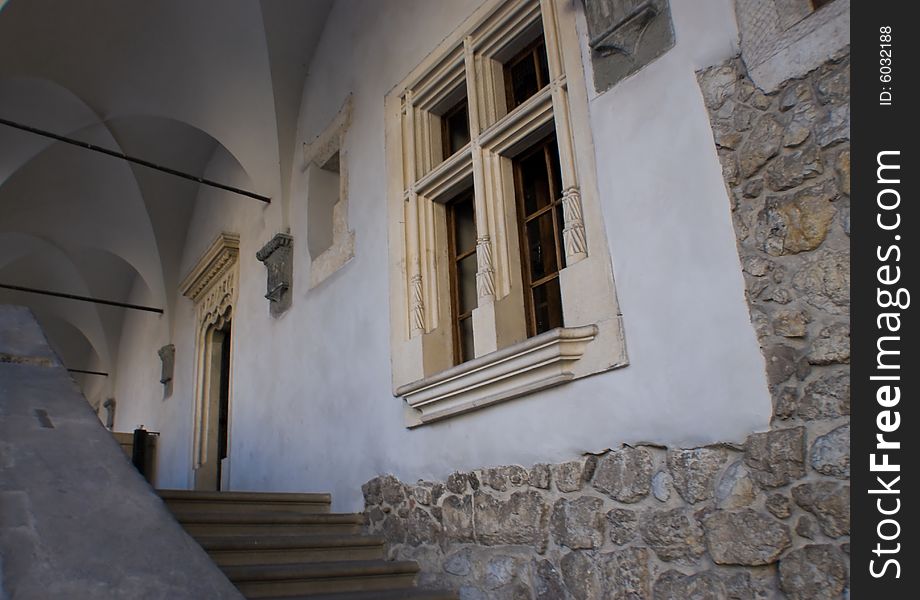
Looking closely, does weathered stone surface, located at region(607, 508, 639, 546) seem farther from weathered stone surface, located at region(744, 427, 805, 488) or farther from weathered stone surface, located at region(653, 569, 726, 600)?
weathered stone surface, located at region(744, 427, 805, 488)

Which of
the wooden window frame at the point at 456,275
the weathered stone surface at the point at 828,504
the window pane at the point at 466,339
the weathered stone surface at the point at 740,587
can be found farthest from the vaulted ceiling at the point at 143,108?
the weathered stone surface at the point at 828,504

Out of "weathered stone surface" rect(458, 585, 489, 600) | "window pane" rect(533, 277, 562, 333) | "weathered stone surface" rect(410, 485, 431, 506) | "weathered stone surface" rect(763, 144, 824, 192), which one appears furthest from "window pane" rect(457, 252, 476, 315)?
"weathered stone surface" rect(763, 144, 824, 192)

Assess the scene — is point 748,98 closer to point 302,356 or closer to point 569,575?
point 569,575

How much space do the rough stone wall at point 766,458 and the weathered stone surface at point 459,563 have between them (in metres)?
0.47

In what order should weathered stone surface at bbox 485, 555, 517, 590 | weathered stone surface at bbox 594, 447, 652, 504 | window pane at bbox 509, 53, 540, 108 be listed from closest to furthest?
weathered stone surface at bbox 594, 447, 652, 504
weathered stone surface at bbox 485, 555, 517, 590
window pane at bbox 509, 53, 540, 108

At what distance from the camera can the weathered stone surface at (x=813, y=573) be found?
2.07 metres

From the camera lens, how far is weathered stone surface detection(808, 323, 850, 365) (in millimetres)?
2168

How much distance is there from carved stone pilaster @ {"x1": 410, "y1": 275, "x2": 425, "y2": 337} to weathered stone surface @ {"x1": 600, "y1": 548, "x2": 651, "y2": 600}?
1.83 m

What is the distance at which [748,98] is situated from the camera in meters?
2.61

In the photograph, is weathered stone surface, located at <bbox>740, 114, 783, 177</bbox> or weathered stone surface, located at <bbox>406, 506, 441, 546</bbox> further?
weathered stone surface, located at <bbox>406, 506, 441, 546</bbox>

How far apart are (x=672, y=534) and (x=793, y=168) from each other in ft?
4.29

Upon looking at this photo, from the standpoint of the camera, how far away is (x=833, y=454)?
2135 mm

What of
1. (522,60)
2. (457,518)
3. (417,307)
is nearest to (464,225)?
(417,307)
